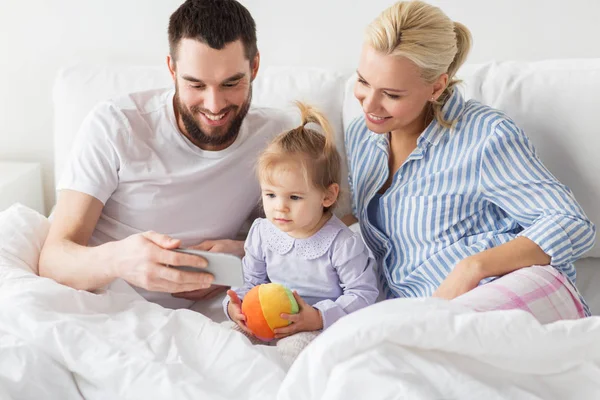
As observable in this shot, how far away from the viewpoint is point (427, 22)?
160 cm

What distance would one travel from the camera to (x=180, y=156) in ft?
6.04

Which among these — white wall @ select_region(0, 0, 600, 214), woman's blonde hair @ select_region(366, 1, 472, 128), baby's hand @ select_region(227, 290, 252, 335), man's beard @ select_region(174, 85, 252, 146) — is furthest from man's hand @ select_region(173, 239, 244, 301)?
white wall @ select_region(0, 0, 600, 214)

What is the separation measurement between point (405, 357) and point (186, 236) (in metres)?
0.78

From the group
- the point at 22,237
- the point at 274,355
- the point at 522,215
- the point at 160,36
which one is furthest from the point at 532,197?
the point at 160,36

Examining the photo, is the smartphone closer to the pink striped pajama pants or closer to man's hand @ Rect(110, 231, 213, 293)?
man's hand @ Rect(110, 231, 213, 293)

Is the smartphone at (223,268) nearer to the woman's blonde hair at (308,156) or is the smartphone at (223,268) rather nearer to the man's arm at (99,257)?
the man's arm at (99,257)

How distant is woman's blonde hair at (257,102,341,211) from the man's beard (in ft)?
0.51

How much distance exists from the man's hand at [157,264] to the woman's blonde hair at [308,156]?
288 millimetres

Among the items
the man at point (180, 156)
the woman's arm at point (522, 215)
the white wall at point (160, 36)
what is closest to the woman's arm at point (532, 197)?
the woman's arm at point (522, 215)

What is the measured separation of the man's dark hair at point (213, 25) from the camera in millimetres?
1704

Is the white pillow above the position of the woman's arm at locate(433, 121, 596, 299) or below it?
below

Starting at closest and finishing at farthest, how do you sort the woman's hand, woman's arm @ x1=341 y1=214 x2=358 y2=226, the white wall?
the woman's hand
woman's arm @ x1=341 y1=214 x2=358 y2=226
the white wall

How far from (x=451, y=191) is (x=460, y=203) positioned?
0.12 feet

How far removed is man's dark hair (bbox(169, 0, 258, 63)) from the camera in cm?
170
